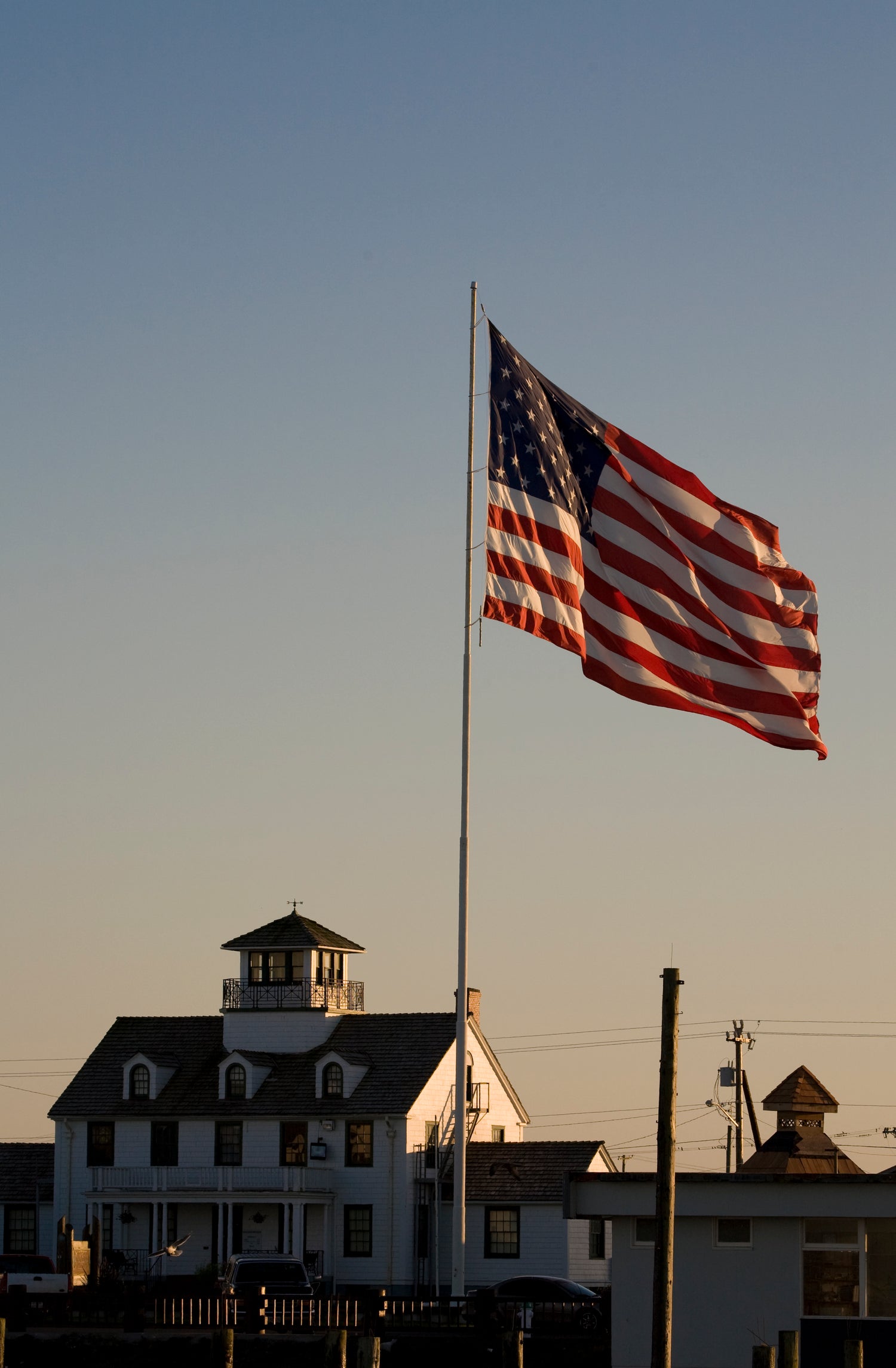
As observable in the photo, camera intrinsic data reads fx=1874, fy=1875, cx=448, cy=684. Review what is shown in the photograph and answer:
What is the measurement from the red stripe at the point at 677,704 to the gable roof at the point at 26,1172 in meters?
51.1

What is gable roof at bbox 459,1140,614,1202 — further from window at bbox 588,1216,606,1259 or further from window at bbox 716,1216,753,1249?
window at bbox 716,1216,753,1249

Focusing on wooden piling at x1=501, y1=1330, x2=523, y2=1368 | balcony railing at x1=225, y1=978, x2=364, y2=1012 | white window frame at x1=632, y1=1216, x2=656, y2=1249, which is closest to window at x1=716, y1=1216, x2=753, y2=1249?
white window frame at x1=632, y1=1216, x2=656, y2=1249

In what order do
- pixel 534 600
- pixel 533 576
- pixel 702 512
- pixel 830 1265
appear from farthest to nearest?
pixel 830 1265
pixel 533 576
pixel 534 600
pixel 702 512

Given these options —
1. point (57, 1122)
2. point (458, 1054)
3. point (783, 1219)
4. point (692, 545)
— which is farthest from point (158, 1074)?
point (692, 545)

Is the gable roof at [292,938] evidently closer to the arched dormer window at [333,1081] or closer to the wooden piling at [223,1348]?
the arched dormer window at [333,1081]

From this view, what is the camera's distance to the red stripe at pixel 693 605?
27906 mm

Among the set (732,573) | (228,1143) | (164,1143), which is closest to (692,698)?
(732,573)

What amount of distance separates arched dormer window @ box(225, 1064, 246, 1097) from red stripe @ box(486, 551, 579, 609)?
44457 millimetres

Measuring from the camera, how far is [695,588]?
2855 cm

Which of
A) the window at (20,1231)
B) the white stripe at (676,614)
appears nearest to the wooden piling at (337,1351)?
the white stripe at (676,614)

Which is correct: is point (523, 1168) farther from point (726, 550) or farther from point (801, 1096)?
point (726, 550)

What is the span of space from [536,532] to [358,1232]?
143 ft

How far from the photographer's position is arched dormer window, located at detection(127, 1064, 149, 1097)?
236 ft

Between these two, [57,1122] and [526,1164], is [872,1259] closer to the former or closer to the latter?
[526,1164]
